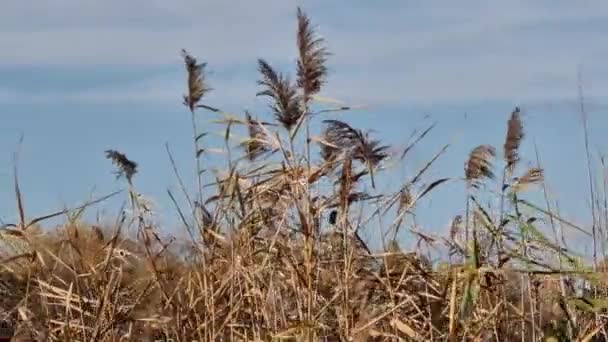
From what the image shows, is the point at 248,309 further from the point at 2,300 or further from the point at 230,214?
the point at 2,300

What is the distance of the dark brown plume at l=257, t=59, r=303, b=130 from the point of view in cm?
449

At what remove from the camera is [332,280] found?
15.5 ft

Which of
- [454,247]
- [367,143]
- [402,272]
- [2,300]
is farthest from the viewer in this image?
[2,300]

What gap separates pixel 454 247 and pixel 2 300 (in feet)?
7.61

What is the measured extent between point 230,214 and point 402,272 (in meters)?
0.68

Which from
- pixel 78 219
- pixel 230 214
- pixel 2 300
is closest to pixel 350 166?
pixel 230 214

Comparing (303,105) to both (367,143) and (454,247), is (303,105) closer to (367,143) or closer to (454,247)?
(367,143)

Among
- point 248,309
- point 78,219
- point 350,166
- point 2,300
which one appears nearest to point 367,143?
point 350,166

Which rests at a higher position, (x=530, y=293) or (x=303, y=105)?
(x=303, y=105)

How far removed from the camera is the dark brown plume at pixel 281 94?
449 centimetres

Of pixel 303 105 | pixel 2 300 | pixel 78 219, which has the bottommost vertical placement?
pixel 2 300

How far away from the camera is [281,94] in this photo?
452 cm

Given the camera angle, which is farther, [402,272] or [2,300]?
[2,300]

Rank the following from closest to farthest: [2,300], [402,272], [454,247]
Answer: [402,272], [454,247], [2,300]
